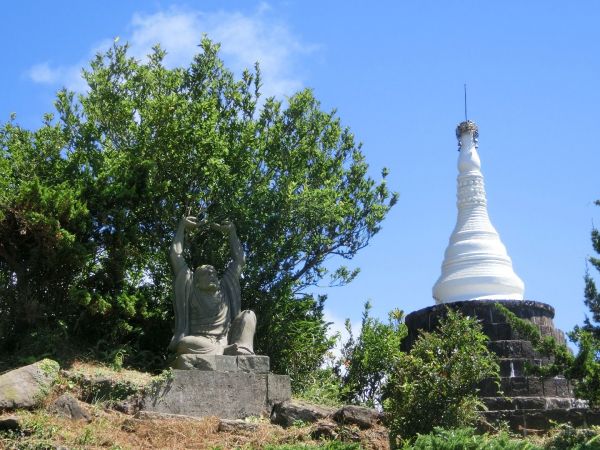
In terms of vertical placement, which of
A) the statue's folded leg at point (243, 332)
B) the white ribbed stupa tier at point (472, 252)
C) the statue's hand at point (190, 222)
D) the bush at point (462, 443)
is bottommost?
the bush at point (462, 443)

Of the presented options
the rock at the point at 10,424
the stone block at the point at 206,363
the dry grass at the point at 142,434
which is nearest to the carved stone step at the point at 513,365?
the dry grass at the point at 142,434

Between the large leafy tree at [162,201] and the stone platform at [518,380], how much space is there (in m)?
2.58

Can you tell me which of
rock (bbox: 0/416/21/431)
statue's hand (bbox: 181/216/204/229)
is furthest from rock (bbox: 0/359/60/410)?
statue's hand (bbox: 181/216/204/229)

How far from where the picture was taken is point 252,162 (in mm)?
17109

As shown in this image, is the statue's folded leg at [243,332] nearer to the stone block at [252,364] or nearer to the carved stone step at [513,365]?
the stone block at [252,364]

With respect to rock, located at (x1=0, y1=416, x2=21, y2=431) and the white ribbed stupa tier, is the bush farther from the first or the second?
the white ribbed stupa tier

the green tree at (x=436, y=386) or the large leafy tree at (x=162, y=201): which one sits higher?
the large leafy tree at (x=162, y=201)

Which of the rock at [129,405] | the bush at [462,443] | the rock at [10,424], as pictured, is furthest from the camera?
the rock at [129,405]

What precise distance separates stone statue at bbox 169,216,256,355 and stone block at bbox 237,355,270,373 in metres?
0.18

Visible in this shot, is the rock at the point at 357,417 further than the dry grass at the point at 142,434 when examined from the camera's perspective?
Yes

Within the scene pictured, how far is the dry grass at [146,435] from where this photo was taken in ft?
33.9

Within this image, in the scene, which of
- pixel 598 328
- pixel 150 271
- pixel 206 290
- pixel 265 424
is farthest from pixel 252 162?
pixel 598 328

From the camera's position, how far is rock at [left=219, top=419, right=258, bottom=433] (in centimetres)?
1152

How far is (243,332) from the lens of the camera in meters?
13.6
